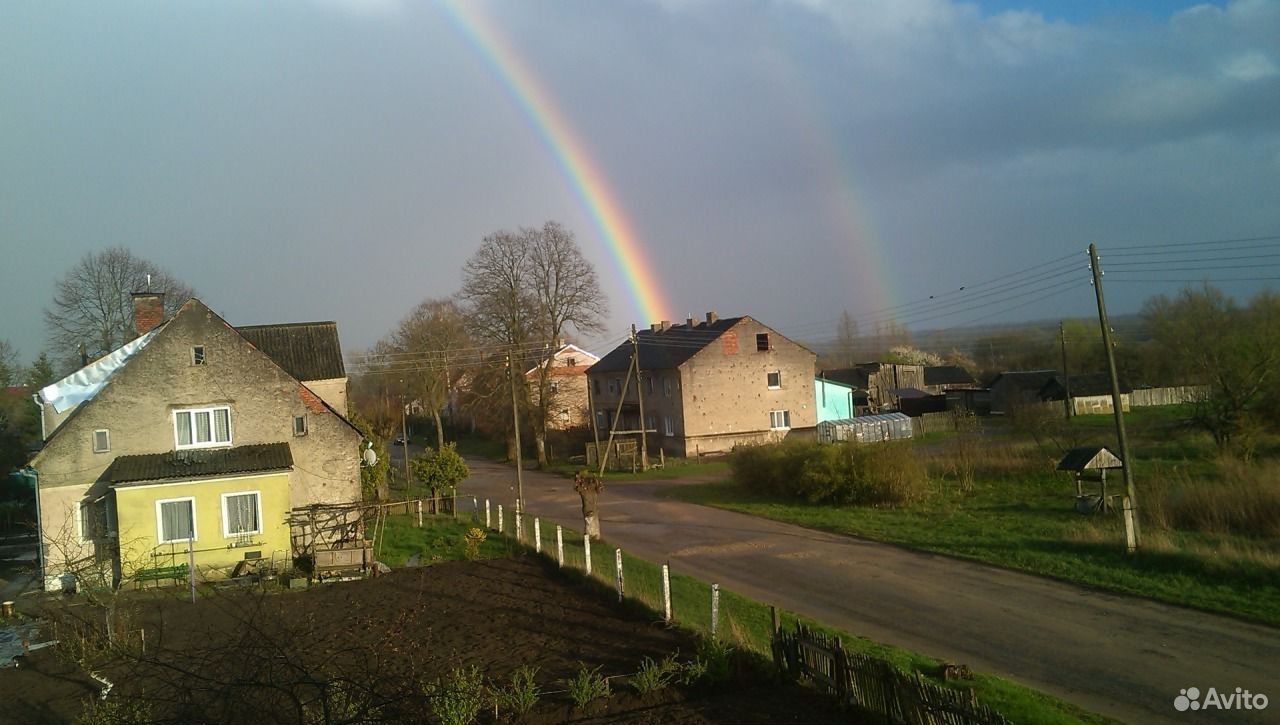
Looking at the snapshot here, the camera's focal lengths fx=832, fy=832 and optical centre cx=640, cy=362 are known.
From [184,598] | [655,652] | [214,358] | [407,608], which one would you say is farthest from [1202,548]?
[214,358]

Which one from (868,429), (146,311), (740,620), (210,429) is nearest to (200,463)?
(210,429)

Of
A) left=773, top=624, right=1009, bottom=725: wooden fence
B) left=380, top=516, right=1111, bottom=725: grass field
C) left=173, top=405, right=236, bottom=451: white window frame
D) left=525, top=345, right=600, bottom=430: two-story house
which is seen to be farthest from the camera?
left=525, top=345, right=600, bottom=430: two-story house

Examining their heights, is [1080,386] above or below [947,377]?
below

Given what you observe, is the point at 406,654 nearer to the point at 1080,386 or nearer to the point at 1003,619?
the point at 1003,619

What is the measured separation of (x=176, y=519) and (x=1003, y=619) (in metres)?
19.1

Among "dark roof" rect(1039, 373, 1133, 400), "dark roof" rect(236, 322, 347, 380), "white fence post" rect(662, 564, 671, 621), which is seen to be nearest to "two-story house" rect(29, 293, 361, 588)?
"dark roof" rect(236, 322, 347, 380)

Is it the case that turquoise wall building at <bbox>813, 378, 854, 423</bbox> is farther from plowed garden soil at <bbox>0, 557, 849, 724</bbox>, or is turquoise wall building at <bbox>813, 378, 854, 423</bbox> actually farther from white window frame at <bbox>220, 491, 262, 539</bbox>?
plowed garden soil at <bbox>0, 557, 849, 724</bbox>

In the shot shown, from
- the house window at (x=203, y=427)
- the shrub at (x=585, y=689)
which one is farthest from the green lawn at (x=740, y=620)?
the house window at (x=203, y=427)

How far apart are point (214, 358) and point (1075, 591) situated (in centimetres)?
2166

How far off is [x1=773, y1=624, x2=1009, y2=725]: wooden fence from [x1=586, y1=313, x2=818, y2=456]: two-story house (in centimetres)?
3674

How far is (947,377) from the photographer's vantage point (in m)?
→ 78.6

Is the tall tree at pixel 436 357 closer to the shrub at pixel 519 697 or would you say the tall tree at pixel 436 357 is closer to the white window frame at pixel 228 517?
the white window frame at pixel 228 517

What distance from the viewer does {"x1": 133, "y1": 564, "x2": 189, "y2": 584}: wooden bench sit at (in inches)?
752

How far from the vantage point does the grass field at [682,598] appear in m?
9.07
